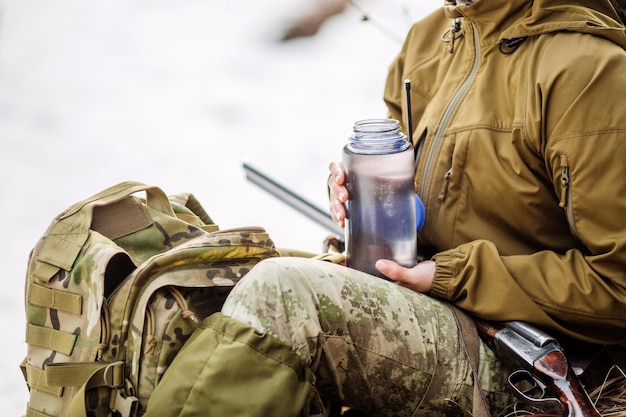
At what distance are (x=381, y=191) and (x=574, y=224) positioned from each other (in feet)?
1.44

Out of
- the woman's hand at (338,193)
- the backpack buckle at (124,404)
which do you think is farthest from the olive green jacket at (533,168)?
the backpack buckle at (124,404)

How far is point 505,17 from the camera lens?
2.03 m

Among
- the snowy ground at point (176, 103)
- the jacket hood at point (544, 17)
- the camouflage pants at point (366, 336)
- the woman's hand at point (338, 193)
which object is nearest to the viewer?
the camouflage pants at point (366, 336)

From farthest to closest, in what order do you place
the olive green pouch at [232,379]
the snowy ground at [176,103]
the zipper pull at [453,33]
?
the snowy ground at [176,103], the zipper pull at [453,33], the olive green pouch at [232,379]

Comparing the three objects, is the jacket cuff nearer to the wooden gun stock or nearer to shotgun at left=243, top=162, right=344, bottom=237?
the wooden gun stock

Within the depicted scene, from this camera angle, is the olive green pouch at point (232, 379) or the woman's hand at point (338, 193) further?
the woman's hand at point (338, 193)

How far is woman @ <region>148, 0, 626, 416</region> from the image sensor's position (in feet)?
5.23

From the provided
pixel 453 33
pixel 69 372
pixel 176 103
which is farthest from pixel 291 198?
pixel 176 103

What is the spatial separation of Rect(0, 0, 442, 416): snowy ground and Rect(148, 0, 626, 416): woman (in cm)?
182

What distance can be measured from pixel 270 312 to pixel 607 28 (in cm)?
99

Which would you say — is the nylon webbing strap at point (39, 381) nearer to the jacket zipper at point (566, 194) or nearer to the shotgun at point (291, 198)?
the jacket zipper at point (566, 194)

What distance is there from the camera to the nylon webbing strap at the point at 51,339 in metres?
1.78

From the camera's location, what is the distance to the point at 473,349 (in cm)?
187

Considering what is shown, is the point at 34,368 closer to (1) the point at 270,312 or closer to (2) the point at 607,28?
(1) the point at 270,312
